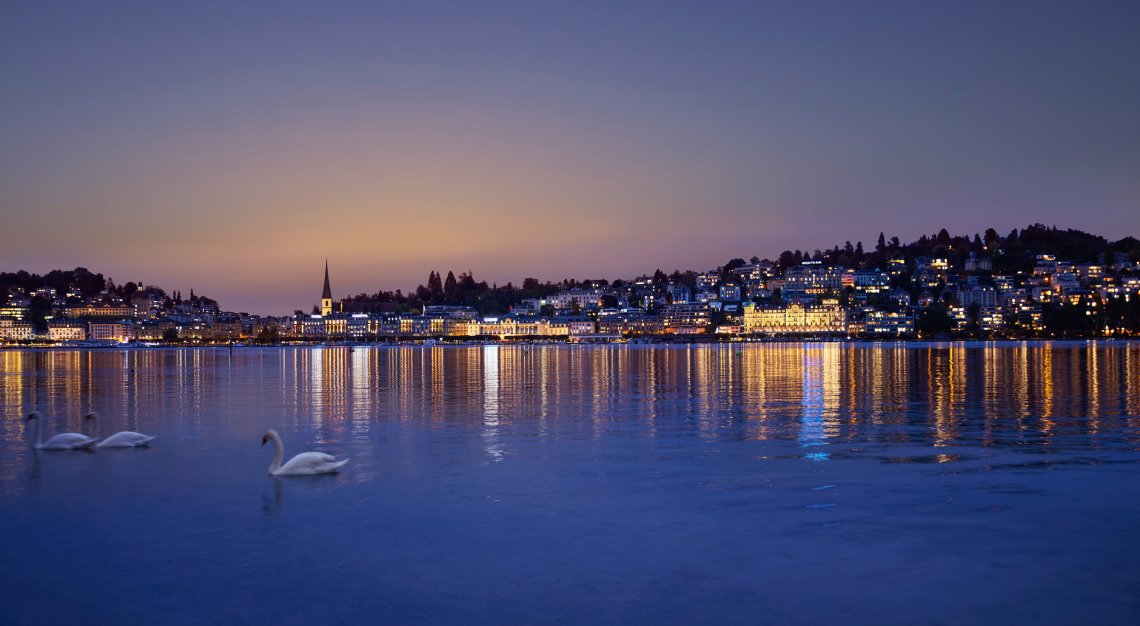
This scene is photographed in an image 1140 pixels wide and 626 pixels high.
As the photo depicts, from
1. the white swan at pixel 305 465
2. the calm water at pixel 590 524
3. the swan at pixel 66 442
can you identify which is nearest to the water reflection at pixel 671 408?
the calm water at pixel 590 524

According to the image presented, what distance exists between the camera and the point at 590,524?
9688mm

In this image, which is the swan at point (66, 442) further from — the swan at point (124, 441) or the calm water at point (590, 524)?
the calm water at point (590, 524)

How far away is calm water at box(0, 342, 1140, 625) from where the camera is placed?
715cm

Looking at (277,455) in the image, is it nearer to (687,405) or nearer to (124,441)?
(124,441)

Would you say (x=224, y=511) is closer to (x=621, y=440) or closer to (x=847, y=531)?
(x=847, y=531)

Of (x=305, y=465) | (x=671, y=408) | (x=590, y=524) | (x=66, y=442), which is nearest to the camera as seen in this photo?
(x=590, y=524)

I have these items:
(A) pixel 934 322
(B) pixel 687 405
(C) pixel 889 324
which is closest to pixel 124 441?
(B) pixel 687 405

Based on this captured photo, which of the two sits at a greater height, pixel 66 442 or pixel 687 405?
pixel 66 442

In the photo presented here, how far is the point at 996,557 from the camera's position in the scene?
8.25 metres

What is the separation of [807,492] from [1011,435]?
716cm

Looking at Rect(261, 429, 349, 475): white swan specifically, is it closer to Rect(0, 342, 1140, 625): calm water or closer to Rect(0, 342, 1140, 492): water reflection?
Rect(0, 342, 1140, 625): calm water

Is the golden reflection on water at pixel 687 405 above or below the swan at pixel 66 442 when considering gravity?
below

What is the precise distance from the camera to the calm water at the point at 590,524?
281 inches

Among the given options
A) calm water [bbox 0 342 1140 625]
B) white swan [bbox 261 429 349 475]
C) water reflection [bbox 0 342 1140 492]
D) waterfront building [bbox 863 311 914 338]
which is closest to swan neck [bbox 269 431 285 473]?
white swan [bbox 261 429 349 475]
